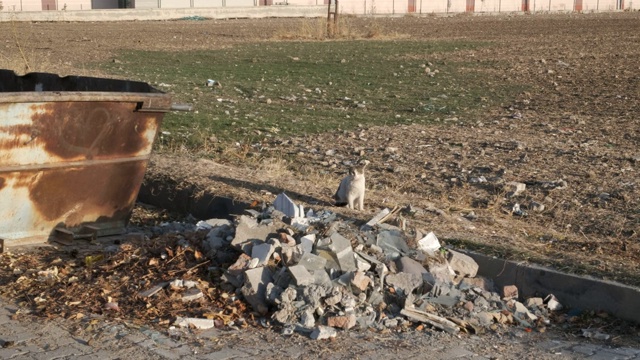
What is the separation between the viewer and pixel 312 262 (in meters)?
6.45

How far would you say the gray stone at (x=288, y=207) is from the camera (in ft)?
24.8

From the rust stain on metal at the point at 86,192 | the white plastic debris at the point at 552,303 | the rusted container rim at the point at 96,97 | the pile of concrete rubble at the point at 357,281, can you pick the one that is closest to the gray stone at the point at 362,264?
the pile of concrete rubble at the point at 357,281

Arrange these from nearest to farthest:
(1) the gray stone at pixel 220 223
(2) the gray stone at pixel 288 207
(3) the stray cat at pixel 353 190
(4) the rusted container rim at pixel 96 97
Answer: (1) the gray stone at pixel 220 223, (4) the rusted container rim at pixel 96 97, (2) the gray stone at pixel 288 207, (3) the stray cat at pixel 353 190

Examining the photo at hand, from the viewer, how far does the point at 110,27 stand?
3703 centimetres

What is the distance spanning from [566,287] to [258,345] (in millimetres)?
2159

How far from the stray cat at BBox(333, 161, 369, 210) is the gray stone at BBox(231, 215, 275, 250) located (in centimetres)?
153

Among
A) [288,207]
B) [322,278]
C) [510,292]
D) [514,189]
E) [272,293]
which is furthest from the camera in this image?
[514,189]

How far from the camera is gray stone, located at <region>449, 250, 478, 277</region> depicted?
6.82 metres

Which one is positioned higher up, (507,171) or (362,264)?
(362,264)

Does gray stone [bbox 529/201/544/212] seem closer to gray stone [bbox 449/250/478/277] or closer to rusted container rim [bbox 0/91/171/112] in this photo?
gray stone [bbox 449/250/478/277]

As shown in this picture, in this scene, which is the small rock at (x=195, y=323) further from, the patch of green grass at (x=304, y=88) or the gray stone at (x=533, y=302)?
the patch of green grass at (x=304, y=88)

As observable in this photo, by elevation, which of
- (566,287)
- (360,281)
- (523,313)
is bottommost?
(523,313)

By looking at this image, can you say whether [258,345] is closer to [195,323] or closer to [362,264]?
[195,323]

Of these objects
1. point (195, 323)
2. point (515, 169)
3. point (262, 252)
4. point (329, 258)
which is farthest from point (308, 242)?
point (515, 169)
